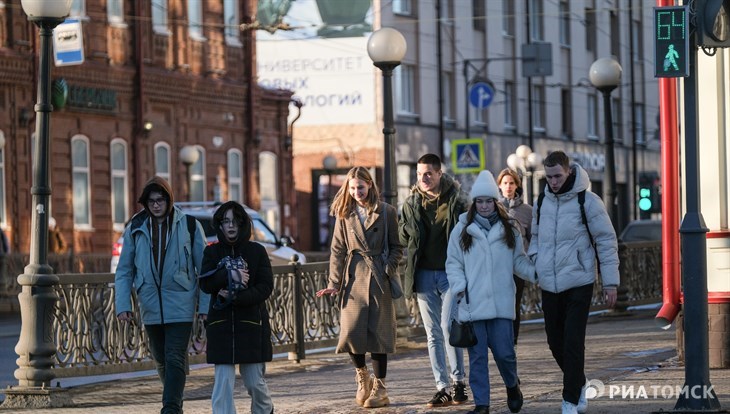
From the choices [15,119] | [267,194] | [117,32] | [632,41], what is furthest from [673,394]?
[632,41]

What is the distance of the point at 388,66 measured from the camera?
18844mm

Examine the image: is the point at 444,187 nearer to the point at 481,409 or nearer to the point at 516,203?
the point at 481,409

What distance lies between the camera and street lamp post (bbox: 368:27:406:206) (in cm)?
1859

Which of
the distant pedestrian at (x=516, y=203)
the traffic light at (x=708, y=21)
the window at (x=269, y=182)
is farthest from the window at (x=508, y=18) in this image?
the traffic light at (x=708, y=21)

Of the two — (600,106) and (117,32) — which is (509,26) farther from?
(117,32)

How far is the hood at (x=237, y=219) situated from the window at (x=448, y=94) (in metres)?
43.7

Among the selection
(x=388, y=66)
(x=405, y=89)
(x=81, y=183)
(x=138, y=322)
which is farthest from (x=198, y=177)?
(x=138, y=322)

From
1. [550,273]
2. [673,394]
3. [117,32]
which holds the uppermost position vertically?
[117,32]

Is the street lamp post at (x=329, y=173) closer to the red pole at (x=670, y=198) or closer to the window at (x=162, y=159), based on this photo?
the window at (x=162, y=159)

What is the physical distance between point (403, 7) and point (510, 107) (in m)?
8.00

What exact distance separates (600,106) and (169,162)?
30.4m

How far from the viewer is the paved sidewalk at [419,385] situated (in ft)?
39.5

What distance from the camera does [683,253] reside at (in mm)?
10883

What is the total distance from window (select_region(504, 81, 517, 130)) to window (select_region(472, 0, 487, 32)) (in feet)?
8.40
